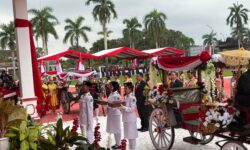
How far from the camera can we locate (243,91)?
18.5 feet

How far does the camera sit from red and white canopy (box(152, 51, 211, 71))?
7.04 m

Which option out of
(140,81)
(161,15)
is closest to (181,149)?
(140,81)

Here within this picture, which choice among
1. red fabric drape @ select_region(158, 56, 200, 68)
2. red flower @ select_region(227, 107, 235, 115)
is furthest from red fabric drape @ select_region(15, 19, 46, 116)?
red flower @ select_region(227, 107, 235, 115)

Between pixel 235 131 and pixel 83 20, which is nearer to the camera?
pixel 235 131

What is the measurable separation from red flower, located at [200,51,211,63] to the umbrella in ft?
2.71

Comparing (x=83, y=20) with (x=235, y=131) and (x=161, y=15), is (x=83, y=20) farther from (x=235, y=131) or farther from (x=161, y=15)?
(x=235, y=131)

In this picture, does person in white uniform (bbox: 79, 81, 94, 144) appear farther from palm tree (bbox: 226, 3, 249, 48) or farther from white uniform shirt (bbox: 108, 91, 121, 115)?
palm tree (bbox: 226, 3, 249, 48)

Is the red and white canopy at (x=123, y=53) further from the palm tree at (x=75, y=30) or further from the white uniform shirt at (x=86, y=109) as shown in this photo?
the palm tree at (x=75, y=30)

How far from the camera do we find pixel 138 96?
1030cm

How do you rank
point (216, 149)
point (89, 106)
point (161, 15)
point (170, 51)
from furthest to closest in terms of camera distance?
point (161, 15), point (170, 51), point (89, 106), point (216, 149)

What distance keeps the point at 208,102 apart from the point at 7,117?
12.3 ft

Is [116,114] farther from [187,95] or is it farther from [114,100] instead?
[187,95]

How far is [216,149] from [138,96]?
3.35 meters

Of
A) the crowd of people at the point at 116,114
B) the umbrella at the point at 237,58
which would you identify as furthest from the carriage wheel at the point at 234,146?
the crowd of people at the point at 116,114
